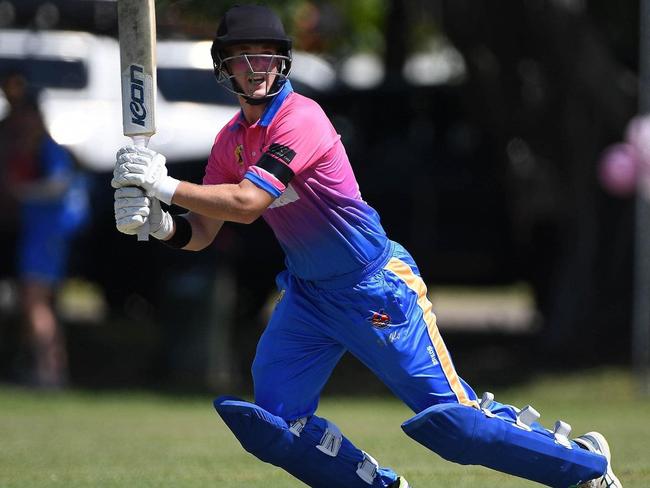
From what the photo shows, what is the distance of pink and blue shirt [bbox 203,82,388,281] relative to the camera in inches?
206

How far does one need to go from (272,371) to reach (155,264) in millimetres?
8505

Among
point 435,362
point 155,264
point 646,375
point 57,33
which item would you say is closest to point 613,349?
point 646,375

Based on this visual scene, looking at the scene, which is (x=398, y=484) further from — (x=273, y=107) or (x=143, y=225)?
(x=273, y=107)

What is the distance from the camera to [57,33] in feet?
46.6

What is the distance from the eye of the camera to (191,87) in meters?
14.0

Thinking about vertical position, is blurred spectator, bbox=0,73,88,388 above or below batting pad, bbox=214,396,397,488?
→ below

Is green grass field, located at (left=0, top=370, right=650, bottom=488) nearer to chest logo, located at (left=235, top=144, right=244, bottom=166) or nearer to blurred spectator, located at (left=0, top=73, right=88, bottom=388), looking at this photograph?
blurred spectator, located at (left=0, top=73, right=88, bottom=388)

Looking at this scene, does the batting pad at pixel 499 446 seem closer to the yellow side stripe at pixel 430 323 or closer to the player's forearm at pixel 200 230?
the yellow side stripe at pixel 430 323

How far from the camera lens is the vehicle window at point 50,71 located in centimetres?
1383

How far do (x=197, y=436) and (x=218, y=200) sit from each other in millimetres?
4418

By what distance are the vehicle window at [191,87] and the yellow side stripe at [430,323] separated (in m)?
8.69

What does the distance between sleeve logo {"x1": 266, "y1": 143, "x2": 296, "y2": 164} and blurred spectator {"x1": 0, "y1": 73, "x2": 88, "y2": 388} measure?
6.70 meters

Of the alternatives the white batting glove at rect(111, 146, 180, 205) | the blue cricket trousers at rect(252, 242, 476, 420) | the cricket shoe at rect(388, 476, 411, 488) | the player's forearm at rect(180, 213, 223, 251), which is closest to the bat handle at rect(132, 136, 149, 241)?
the white batting glove at rect(111, 146, 180, 205)

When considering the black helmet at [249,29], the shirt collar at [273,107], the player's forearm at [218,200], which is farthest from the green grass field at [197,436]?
the black helmet at [249,29]
